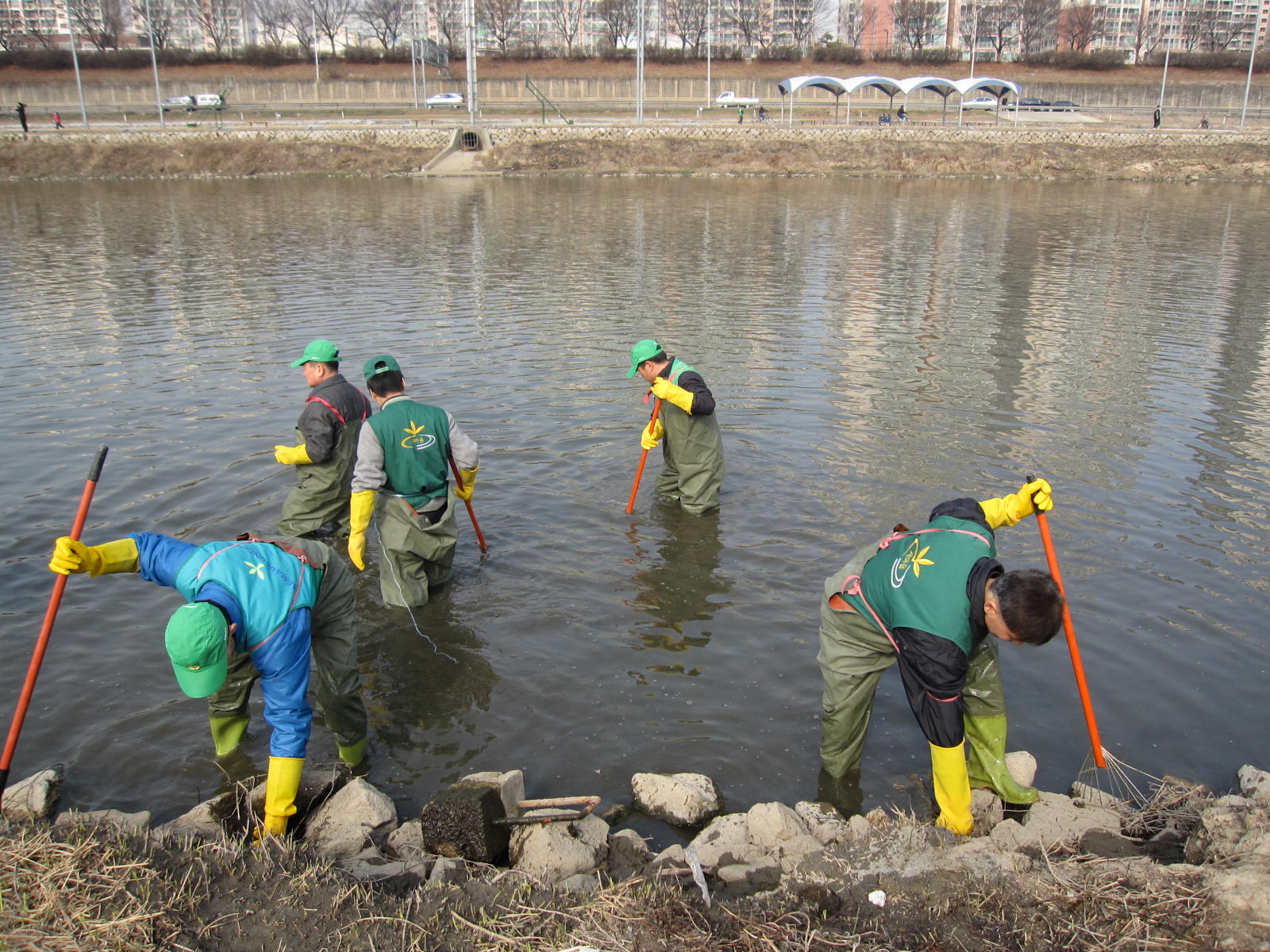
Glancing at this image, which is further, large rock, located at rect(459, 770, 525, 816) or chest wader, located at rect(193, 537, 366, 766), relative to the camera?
chest wader, located at rect(193, 537, 366, 766)

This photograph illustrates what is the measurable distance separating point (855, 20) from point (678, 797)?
122913 millimetres

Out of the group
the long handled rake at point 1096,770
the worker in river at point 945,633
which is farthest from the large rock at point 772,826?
the long handled rake at point 1096,770

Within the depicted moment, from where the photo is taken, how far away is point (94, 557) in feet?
15.3

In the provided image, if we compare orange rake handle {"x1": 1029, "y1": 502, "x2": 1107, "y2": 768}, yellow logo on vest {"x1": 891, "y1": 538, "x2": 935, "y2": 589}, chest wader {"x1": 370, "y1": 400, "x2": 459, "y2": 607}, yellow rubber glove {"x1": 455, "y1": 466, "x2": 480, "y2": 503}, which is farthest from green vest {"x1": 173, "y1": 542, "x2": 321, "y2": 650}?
A: orange rake handle {"x1": 1029, "y1": 502, "x2": 1107, "y2": 768}

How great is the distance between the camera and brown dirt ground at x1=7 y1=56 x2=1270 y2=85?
78000 millimetres

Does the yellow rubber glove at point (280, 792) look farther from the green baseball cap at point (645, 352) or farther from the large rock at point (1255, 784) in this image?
the large rock at point (1255, 784)

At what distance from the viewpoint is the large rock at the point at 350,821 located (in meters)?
4.99

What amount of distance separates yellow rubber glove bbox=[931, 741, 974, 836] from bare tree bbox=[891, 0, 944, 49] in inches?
4058

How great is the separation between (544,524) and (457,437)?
2054 millimetres

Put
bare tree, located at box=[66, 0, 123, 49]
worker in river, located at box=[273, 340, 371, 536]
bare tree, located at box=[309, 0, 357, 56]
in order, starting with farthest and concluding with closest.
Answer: bare tree, located at box=[309, 0, 357, 56], bare tree, located at box=[66, 0, 123, 49], worker in river, located at box=[273, 340, 371, 536]

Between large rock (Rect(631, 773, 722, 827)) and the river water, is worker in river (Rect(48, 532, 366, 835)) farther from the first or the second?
large rock (Rect(631, 773, 722, 827))

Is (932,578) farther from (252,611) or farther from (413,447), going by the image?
(413,447)

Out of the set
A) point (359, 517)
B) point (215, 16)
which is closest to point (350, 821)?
point (359, 517)

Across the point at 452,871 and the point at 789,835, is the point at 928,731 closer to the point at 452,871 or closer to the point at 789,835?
the point at 789,835
